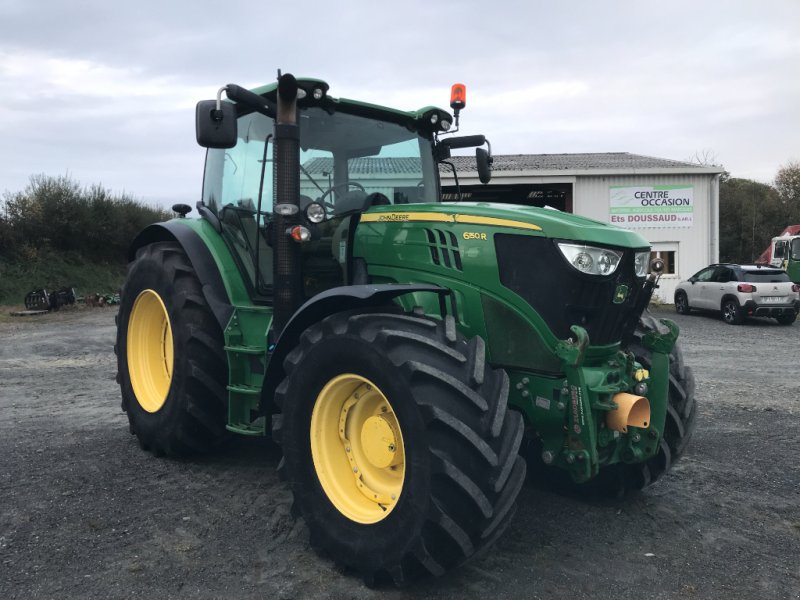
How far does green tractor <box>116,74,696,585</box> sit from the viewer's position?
113 inches

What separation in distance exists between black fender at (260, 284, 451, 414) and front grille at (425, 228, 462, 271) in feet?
0.55

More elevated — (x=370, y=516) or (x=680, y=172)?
(x=680, y=172)

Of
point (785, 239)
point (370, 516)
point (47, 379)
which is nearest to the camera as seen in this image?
point (370, 516)

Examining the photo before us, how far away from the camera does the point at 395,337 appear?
298 cm

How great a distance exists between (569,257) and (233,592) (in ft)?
7.05

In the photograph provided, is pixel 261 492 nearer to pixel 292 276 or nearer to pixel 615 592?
pixel 292 276

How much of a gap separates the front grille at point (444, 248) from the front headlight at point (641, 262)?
91 cm

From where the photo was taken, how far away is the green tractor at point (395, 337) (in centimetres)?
287

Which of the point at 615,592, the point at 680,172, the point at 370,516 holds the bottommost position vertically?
the point at 615,592

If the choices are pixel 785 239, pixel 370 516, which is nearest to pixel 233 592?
pixel 370 516

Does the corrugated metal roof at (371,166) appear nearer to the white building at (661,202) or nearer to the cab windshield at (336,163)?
the cab windshield at (336,163)

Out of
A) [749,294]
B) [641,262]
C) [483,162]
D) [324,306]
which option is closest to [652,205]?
[749,294]

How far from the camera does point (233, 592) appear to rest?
2.97m

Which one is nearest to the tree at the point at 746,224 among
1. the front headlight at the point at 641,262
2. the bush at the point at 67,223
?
the bush at the point at 67,223
